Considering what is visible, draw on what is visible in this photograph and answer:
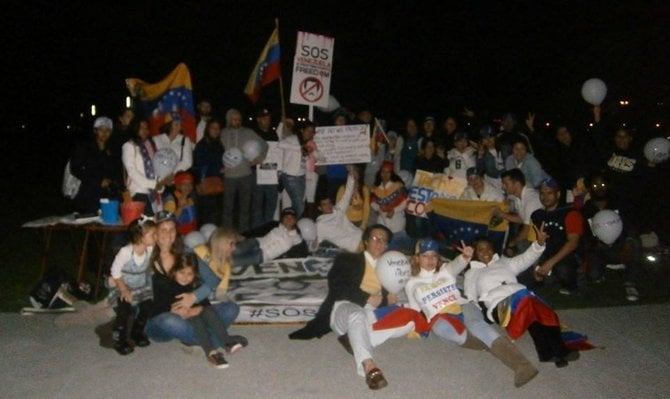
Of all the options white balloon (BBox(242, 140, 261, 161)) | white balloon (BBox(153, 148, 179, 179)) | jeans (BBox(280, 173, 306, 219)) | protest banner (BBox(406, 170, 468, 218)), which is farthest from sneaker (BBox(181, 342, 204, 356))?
protest banner (BBox(406, 170, 468, 218))

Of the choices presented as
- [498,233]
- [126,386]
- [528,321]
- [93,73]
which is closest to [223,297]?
[126,386]

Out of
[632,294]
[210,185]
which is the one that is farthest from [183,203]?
[632,294]

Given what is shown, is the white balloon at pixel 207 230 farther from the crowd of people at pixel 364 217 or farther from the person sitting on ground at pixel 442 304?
the person sitting on ground at pixel 442 304

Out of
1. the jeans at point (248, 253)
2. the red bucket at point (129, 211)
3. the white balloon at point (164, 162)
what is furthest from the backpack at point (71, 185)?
the jeans at point (248, 253)

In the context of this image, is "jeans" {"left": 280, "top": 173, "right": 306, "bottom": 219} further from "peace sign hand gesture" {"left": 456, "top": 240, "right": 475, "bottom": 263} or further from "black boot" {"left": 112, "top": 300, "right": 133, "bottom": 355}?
"black boot" {"left": 112, "top": 300, "right": 133, "bottom": 355}

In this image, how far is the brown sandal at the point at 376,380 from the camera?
4.77 metres

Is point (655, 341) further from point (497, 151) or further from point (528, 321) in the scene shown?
point (497, 151)

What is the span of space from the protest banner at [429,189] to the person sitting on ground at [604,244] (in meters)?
1.93

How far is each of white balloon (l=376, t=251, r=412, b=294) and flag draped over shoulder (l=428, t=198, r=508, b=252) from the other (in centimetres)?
322

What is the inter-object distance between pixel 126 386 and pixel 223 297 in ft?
4.76

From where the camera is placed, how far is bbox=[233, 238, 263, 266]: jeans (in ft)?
27.2

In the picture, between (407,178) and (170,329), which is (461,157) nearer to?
(407,178)

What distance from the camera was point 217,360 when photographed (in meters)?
5.22

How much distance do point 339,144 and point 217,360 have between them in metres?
5.18
